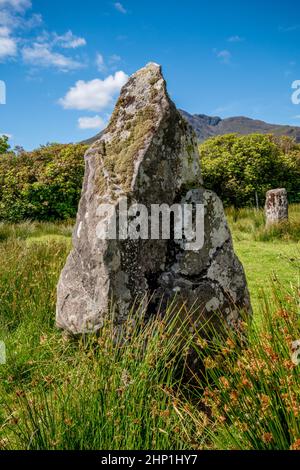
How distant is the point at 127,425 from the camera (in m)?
2.45

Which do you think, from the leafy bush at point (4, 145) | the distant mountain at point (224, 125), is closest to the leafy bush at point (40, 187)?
the leafy bush at point (4, 145)

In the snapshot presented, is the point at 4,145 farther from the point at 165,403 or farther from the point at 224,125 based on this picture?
the point at 224,125

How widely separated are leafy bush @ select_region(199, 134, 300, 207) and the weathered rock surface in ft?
50.1

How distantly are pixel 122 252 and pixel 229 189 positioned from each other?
16.5 m

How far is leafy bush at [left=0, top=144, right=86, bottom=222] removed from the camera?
1617 centimetres

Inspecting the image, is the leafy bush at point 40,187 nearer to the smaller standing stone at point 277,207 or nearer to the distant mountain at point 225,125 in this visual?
the smaller standing stone at point 277,207

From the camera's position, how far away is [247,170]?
19.6m

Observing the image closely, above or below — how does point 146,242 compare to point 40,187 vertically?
below

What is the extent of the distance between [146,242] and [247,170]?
54.9 feet

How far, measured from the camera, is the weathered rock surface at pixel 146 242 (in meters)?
3.52

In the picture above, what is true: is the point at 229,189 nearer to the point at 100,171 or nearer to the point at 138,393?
the point at 100,171

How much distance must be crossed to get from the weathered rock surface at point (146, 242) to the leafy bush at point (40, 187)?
1274 cm

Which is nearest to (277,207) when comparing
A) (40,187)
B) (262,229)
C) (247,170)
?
(262,229)
